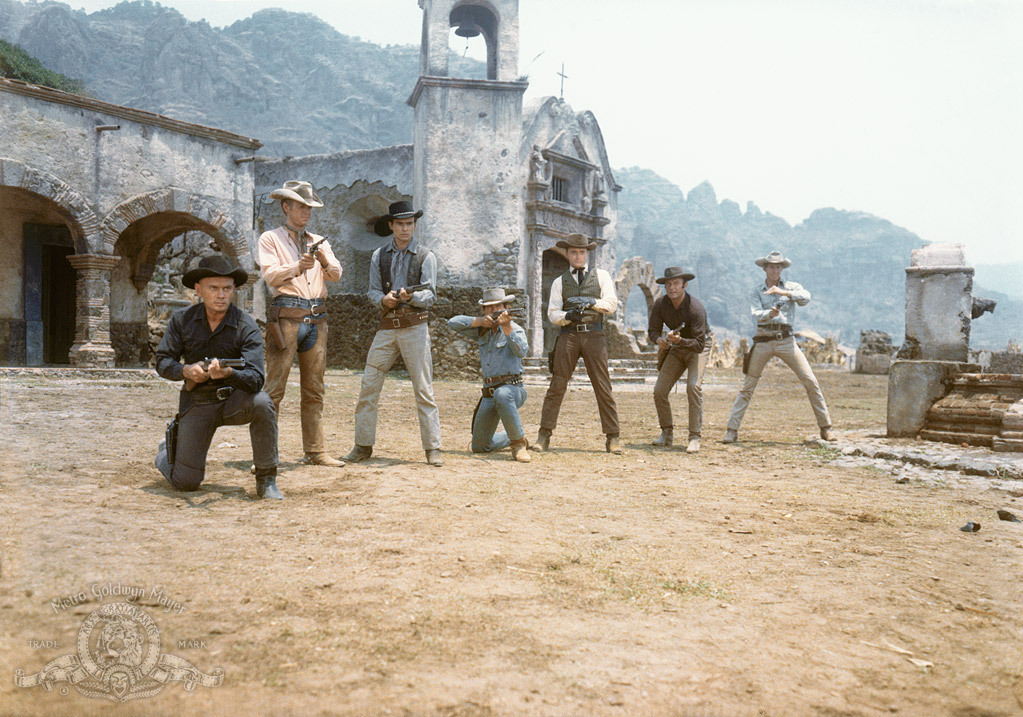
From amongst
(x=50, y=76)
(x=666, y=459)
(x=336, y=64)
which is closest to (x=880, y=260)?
(x=336, y=64)

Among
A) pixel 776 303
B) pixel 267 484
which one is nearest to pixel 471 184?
pixel 776 303

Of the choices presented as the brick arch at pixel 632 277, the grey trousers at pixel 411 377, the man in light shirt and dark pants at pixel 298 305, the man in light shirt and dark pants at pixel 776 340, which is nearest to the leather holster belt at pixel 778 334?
the man in light shirt and dark pants at pixel 776 340

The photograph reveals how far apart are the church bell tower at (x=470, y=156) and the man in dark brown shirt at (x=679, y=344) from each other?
28.4 feet

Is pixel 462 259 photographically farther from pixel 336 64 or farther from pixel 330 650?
pixel 336 64

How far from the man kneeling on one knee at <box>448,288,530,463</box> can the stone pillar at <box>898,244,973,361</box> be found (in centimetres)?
418

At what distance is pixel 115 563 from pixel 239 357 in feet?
5.50

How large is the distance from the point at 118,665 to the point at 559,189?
61.0 ft

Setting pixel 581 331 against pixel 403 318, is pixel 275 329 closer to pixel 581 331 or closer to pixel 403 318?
pixel 403 318

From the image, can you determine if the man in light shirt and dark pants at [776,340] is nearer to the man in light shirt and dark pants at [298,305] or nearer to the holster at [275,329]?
the man in light shirt and dark pants at [298,305]

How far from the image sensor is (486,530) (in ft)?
12.1

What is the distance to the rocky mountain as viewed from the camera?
7981 cm

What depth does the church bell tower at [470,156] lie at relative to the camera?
15.3 meters

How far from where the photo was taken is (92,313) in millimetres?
12492

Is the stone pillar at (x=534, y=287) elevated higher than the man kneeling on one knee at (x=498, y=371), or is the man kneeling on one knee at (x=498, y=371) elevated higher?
the stone pillar at (x=534, y=287)
